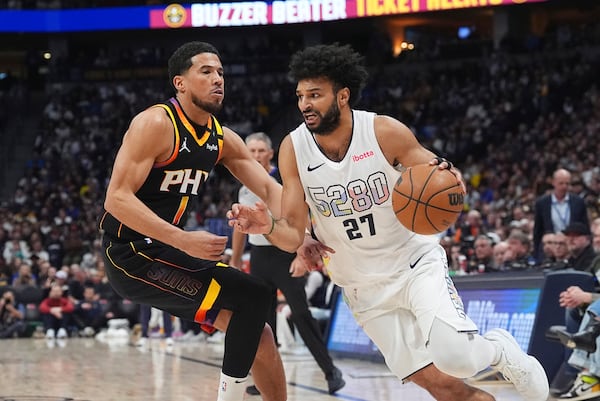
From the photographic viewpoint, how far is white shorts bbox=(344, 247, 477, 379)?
4648 millimetres

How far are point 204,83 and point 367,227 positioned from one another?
1271 millimetres

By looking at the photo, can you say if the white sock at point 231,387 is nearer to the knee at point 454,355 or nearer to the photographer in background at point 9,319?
the knee at point 454,355

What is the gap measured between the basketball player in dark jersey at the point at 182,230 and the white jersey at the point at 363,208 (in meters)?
0.57

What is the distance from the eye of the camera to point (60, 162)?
2756 cm

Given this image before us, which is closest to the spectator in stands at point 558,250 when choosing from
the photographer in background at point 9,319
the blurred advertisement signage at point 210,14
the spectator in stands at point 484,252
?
the spectator in stands at point 484,252

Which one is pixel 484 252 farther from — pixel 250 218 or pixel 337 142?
pixel 250 218

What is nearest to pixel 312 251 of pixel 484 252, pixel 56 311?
pixel 484 252

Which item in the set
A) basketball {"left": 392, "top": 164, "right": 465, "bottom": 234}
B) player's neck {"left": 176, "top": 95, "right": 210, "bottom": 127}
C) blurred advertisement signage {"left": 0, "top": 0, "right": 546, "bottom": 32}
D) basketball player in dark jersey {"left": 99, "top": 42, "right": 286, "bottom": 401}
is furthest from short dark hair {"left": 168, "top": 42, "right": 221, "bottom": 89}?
blurred advertisement signage {"left": 0, "top": 0, "right": 546, "bottom": 32}

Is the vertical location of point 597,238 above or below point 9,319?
above

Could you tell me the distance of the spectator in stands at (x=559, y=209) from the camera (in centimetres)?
936

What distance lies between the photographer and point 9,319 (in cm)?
1639

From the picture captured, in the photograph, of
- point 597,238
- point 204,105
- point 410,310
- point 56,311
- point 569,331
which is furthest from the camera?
point 56,311

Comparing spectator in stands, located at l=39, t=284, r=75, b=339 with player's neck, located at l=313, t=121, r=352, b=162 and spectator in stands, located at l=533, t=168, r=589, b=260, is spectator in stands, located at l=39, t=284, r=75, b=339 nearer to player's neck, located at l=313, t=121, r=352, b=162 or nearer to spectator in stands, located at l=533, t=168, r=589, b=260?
spectator in stands, located at l=533, t=168, r=589, b=260

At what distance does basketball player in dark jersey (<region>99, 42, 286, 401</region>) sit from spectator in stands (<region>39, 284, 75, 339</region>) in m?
11.4
